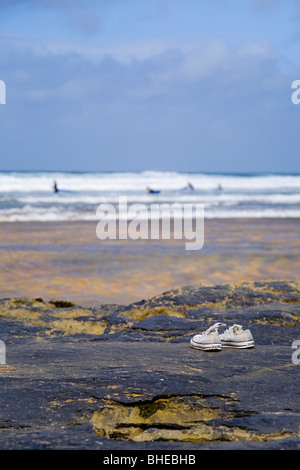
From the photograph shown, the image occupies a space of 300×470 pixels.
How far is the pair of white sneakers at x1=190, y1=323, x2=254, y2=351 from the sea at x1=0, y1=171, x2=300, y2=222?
44.2 feet

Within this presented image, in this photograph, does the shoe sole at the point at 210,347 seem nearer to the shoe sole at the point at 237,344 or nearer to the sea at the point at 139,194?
the shoe sole at the point at 237,344

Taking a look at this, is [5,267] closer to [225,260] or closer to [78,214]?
[225,260]

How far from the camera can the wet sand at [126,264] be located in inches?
243

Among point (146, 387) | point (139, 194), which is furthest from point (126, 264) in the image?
point (139, 194)

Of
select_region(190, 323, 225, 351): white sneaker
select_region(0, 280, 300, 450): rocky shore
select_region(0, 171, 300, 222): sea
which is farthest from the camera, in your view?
select_region(0, 171, 300, 222): sea

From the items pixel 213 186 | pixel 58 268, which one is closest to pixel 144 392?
pixel 58 268

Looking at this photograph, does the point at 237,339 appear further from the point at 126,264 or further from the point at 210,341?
the point at 126,264

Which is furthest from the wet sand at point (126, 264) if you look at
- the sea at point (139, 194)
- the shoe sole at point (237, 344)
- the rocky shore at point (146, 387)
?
the sea at point (139, 194)

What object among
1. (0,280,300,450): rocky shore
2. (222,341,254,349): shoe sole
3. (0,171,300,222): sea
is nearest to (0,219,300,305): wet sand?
(0,280,300,450): rocky shore

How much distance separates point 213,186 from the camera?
43469 millimetres

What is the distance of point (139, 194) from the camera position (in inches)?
1243

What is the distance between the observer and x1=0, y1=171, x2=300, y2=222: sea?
740 inches

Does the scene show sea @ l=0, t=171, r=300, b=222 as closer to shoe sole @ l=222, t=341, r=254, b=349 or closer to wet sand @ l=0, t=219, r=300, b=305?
wet sand @ l=0, t=219, r=300, b=305
